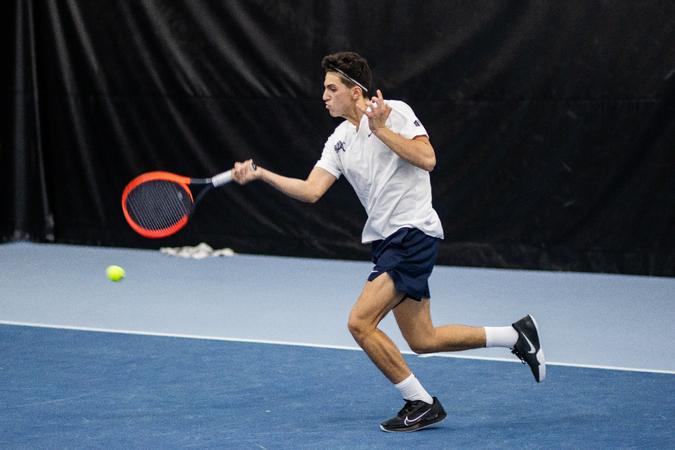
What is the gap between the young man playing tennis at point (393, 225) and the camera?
433 centimetres

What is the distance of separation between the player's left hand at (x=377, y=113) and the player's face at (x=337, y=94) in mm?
297

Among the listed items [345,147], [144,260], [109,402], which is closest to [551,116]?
[144,260]

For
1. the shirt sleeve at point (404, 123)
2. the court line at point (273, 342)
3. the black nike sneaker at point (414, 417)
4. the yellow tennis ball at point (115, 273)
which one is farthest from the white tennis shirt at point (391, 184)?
the yellow tennis ball at point (115, 273)

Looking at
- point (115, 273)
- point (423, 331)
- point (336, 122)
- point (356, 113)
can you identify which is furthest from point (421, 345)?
point (336, 122)

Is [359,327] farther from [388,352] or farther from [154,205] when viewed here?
[154,205]

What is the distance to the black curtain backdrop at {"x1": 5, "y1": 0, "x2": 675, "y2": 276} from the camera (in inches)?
330

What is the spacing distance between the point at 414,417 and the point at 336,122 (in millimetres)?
4861

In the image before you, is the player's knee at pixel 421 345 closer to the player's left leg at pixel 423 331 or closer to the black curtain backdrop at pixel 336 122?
the player's left leg at pixel 423 331

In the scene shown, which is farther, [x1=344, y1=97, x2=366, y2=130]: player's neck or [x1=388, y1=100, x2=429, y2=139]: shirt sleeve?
[x1=344, y1=97, x2=366, y2=130]: player's neck

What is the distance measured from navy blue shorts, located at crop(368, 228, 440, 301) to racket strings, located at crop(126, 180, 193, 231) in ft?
3.40

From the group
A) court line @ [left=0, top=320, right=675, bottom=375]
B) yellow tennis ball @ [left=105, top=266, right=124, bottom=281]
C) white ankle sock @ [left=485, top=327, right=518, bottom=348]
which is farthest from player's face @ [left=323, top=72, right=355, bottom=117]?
yellow tennis ball @ [left=105, top=266, right=124, bottom=281]

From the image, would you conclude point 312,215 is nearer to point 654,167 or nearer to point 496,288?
point 496,288

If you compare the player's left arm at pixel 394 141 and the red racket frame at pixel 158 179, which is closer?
the player's left arm at pixel 394 141

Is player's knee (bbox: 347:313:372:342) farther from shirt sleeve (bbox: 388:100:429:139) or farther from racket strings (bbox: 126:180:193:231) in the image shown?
racket strings (bbox: 126:180:193:231)
